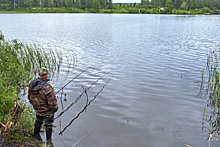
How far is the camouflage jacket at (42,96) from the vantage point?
6.01 m

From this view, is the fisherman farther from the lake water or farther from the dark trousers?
the lake water

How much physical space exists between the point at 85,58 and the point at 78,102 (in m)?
10.3

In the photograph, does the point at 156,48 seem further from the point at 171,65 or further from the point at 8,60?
the point at 8,60

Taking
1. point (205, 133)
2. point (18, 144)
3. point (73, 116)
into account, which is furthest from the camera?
point (73, 116)

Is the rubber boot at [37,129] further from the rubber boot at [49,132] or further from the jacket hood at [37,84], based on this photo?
the jacket hood at [37,84]

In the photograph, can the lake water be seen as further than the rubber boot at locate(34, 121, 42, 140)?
Yes

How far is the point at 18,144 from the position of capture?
572 centimetres

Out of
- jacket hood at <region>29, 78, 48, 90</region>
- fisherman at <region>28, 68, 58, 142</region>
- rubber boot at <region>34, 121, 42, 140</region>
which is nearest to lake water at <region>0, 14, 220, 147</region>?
rubber boot at <region>34, 121, 42, 140</region>

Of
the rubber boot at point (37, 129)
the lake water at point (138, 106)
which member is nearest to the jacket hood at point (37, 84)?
the rubber boot at point (37, 129)

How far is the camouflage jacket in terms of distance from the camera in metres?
6.01

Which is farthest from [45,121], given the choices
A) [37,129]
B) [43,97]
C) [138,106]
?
[138,106]

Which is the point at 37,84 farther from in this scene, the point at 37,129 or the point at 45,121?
the point at 37,129

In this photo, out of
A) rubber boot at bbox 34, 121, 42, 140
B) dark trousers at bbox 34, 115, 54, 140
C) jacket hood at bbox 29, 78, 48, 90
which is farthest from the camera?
rubber boot at bbox 34, 121, 42, 140

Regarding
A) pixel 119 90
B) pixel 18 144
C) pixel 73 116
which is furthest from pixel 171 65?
pixel 18 144
